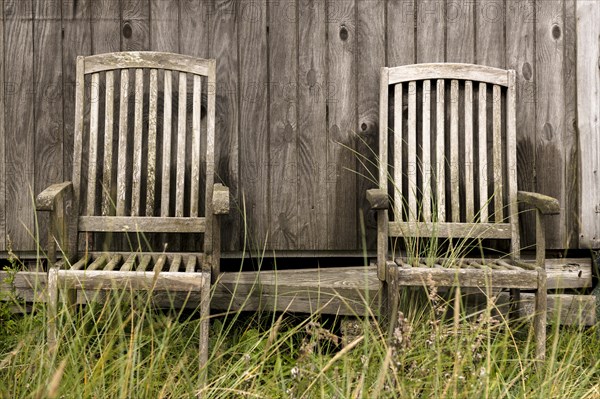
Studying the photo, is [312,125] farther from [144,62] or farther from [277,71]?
[144,62]

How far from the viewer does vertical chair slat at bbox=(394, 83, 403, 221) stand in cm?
255

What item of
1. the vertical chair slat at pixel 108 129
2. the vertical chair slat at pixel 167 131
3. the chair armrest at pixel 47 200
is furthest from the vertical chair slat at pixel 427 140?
the chair armrest at pixel 47 200

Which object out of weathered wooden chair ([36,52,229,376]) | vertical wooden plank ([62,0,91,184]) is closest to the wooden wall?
vertical wooden plank ([62,0,91,184])

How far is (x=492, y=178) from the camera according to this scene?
2834 millimetres

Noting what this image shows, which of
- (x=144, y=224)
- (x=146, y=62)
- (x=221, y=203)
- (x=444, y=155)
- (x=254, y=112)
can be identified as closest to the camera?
(x=221, y=203)

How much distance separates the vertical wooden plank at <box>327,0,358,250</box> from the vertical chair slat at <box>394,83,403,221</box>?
0.22 metres

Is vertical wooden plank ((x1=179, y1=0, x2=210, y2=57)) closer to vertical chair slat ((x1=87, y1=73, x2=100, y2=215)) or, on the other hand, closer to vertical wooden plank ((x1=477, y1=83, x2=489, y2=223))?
vertical chair slat ((x1=87, y1=73, x2=100, y2=215))

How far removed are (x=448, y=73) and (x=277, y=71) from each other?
0.71 m

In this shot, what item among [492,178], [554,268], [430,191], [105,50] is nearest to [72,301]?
[105,50]

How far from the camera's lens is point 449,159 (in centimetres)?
283

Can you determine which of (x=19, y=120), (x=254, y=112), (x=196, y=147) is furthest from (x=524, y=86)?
(x=19, y=120)

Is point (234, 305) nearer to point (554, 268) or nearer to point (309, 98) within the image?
point (309, 98)

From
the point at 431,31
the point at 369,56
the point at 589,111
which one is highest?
the point at 431,31

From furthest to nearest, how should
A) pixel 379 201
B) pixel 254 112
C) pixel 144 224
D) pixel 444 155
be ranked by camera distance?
pixel 254 112
pixel 444 155
pixel 144 224
pixel 379 201
